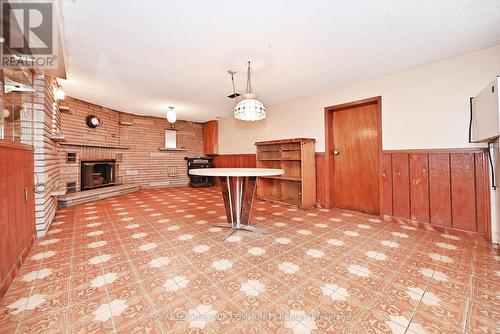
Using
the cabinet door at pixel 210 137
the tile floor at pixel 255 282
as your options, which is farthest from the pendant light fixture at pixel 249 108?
the cabinet door at pixel 210 137

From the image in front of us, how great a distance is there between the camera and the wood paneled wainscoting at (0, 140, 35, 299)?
5.13ft

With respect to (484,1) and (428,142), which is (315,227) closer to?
(428,142)

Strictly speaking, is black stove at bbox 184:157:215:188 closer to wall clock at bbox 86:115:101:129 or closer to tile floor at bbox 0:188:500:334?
wall clock at bbox 86:115:101:129

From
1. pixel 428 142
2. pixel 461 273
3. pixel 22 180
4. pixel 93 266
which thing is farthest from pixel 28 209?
pixel 428 142

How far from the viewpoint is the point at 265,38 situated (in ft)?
7.32

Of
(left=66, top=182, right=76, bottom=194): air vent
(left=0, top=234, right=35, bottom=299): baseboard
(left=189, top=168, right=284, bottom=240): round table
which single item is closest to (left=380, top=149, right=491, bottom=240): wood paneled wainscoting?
(left=189, top=168, right=284, bottom=240): round table

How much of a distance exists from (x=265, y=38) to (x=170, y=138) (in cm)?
563

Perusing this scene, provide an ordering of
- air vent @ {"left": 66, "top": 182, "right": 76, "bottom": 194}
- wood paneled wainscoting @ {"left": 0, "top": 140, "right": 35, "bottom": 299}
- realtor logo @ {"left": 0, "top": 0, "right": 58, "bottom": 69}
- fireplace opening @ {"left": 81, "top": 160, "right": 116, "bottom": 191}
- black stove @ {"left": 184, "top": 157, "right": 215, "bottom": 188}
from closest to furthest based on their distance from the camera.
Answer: wood paneled wainscoting @ {"left": 0, "top": 140, "right": 35, "bottom": 299}
realtor logo @ {"left": 0, "top": 0, "right": 58, "bottom": 69}
air vent @ {"left": 66, "top": 182, "right": 76, "bottom": 194}
fireplace opening @ {"left": 81, "top": 160, "right": 116, "bottom": 191}
black stove @ {"left": 184, "top": 157, "right": 215, "bottom": 188}

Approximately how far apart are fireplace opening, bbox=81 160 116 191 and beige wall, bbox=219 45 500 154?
5.46 meters

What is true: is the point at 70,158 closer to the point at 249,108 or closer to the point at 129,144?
the point at 129,144

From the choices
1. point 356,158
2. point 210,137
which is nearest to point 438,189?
point 356,158

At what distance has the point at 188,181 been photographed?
743 centimetres

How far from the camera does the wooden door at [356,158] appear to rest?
3510 millimetres

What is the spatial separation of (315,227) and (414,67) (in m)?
2.63
